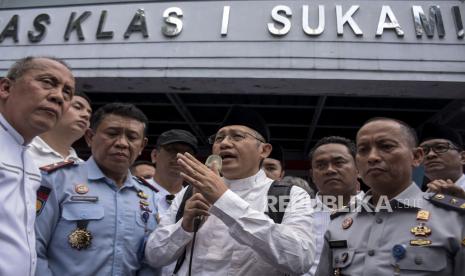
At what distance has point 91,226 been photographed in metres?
2.15

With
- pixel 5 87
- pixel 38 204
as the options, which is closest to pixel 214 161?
pixel 38 204

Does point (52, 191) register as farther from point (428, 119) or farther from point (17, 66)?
point (428, 119)

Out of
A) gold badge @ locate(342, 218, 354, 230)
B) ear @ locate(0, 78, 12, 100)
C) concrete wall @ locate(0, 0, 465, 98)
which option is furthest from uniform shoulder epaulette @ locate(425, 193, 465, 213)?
concrete wall @ locate(0, 0, 465, 98)

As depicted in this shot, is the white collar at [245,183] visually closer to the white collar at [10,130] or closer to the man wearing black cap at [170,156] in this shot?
the white collar at [10,130]

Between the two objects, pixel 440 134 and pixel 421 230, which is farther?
pixel 440 134

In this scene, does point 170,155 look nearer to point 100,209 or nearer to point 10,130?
point 100,209

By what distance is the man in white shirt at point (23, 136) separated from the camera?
168 cm

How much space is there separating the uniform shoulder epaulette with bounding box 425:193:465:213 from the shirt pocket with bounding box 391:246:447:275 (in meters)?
0.23

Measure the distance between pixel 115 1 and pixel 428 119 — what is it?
6.38m

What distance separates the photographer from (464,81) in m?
5.77

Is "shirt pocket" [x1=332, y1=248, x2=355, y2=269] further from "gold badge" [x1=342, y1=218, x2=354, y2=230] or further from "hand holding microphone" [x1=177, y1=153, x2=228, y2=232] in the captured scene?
"hand holding microphone" [x1=177, y1=153, x2=228, y2=232]

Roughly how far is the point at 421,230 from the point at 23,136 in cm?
200

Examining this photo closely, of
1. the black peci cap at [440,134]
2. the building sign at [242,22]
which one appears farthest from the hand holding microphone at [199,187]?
the building sign at [242,22]

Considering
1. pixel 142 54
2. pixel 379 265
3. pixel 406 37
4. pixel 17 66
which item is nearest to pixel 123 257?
pixel 17 66
